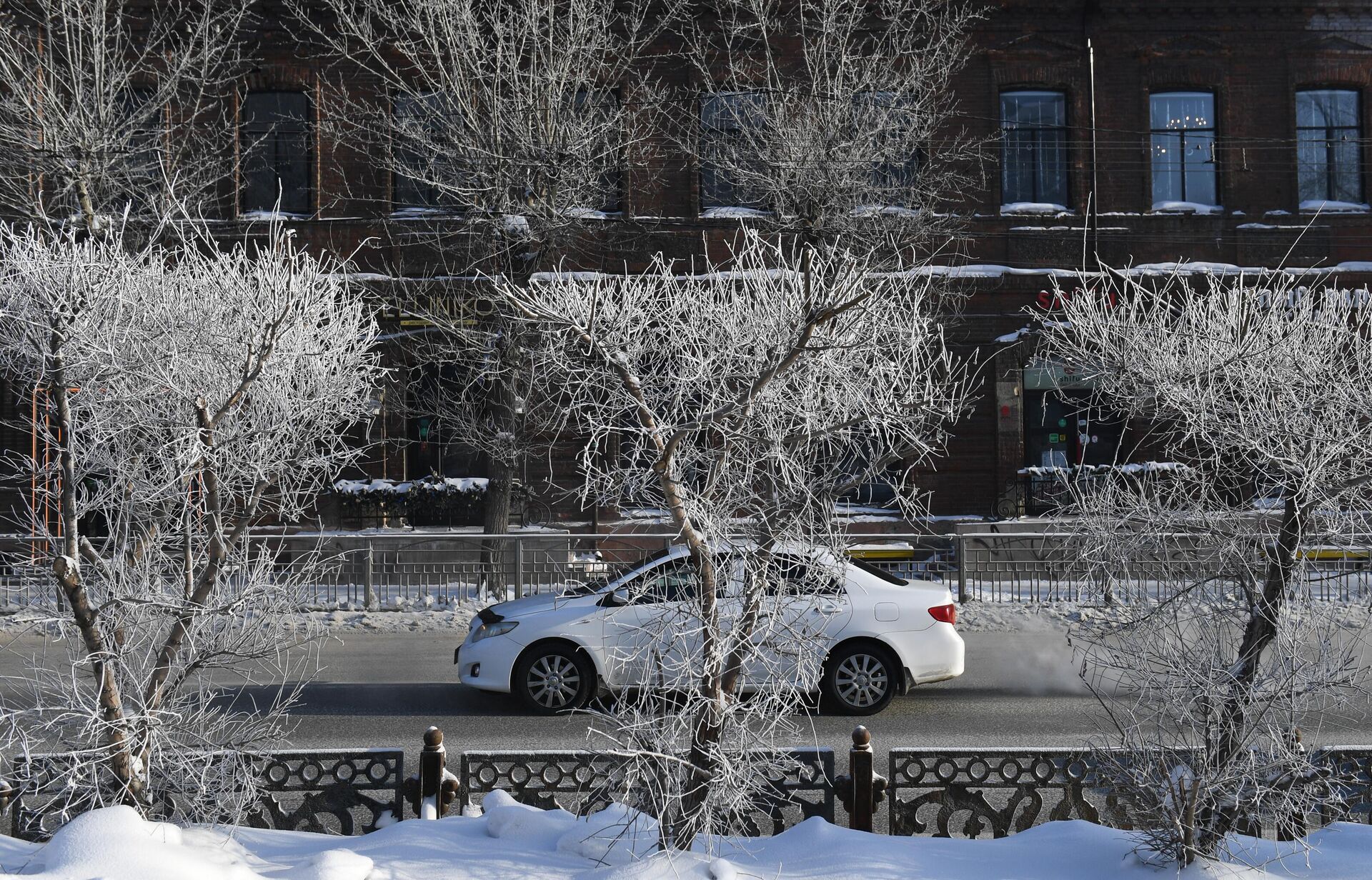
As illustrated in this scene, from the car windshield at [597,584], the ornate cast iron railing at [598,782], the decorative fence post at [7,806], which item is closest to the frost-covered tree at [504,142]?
the car windshield at [597,584]

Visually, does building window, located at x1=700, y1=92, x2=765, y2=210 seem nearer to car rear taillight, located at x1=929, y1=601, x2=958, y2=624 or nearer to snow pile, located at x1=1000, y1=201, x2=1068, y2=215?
snow pile, located at x1=1000, y1=201, x2=1068, y2=215

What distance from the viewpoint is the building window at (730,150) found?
17.3 m

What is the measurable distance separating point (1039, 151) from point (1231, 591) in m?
17.4

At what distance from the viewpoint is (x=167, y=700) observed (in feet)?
19.6

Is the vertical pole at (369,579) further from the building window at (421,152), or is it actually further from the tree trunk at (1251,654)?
the tree trunk at (1251,654)

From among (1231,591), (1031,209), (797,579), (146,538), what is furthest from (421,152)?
(1231,591)

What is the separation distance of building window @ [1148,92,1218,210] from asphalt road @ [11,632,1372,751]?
12.4 meters

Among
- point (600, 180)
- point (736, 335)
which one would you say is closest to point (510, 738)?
point (736, 335)

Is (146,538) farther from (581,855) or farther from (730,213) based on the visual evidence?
(730,213)

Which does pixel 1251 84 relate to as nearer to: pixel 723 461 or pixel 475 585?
pixel 475 585

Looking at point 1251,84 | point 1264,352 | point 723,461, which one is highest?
point 1251,84

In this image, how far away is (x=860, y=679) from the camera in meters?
10.3

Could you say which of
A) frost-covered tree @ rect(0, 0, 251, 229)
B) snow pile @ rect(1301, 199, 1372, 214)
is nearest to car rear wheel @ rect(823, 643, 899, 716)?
frost-covered tree @ rect(0, 0, 251, 229)

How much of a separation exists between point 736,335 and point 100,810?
4.04m
